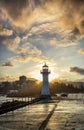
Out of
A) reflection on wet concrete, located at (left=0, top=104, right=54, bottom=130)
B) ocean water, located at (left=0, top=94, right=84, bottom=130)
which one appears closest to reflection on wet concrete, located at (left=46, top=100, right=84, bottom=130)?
Result: ocean water, located at (left=0, top=94, right=84, bottom=130)

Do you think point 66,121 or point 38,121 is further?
point 66,121

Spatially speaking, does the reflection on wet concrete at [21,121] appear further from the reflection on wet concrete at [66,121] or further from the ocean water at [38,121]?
the reflection on wet concrete at [66,121]

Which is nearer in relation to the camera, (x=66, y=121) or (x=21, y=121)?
(x=21, y=121)

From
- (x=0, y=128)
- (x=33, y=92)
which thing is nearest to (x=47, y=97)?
(x=0, y=128)

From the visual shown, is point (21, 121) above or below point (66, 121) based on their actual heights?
above

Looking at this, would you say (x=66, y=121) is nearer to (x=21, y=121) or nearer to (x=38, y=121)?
(x=38, y=121)

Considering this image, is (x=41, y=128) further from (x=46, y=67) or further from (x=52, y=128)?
(x=46, y=67)

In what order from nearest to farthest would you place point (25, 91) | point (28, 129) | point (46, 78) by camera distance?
point (28, 129)
point (46, 78)
point (25, 91)

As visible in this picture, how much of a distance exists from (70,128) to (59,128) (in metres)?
0.72

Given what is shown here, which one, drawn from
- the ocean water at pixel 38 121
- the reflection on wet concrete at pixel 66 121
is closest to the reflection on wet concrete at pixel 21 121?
the ocean water at pixel 38 121

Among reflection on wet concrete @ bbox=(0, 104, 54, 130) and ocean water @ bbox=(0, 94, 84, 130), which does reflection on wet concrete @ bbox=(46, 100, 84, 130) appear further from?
reflection on wet concrete @ bbox=(0, 104, 54, 130)

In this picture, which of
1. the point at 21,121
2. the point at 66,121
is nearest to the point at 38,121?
the point at 21,121

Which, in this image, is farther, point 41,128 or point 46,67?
point 46,67

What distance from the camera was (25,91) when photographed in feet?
633
